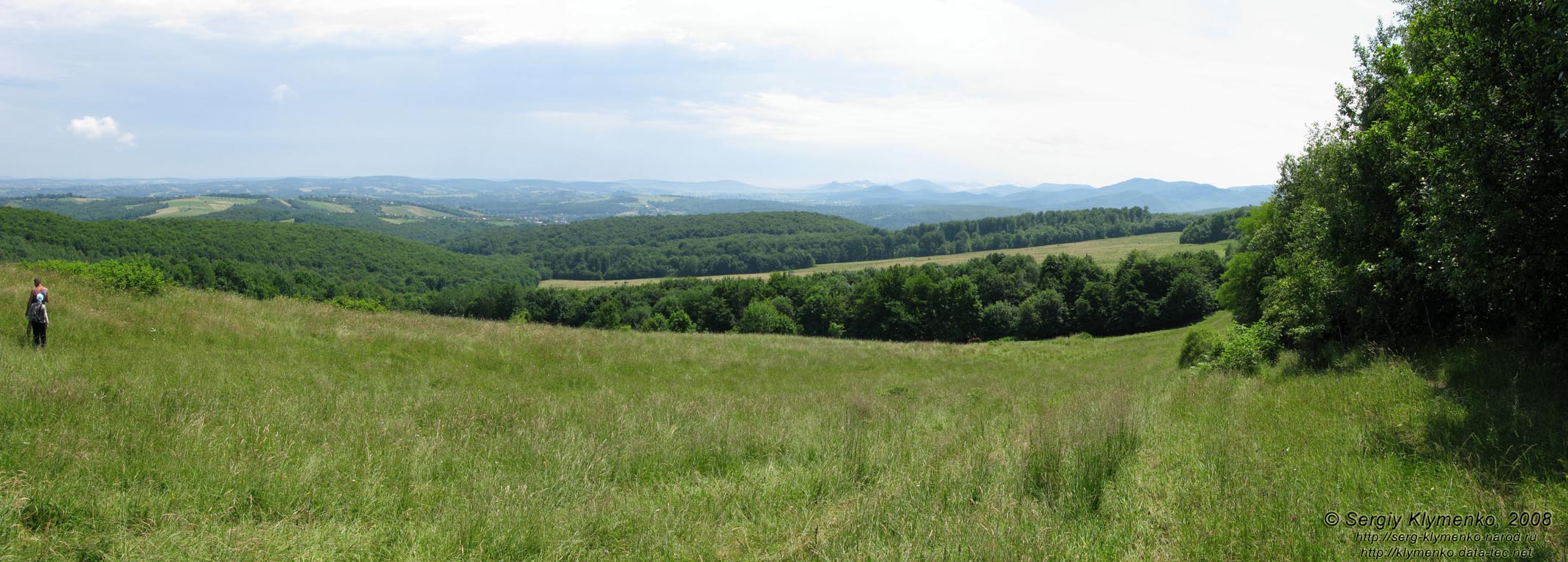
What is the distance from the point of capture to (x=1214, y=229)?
117m

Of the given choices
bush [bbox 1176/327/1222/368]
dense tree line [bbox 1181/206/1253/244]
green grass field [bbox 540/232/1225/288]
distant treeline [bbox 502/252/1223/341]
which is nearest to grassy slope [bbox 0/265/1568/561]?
bush [bbox 1176/327/1222/368]

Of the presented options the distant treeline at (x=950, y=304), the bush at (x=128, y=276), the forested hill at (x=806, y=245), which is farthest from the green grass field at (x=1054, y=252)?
the bush at (x=128, y=276)

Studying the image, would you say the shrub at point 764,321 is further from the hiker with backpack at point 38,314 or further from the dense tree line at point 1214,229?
the dense tree line at point 1214,229

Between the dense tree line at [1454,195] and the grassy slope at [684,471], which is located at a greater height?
the dense tree line at [1454,195]

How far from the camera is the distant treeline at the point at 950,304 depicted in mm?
64312

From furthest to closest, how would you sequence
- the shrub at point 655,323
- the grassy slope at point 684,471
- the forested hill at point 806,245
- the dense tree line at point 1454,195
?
the forested hill at point 806,245 → the shrub at point 655,323 → the dense tree line at point 1454,195 → the grassy slope at point 684,471

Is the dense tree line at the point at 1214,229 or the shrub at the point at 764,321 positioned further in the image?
the dense tree line at the point at 1214,229

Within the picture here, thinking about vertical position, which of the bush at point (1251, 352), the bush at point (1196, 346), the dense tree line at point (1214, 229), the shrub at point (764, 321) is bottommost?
the shrub at point (764, 321)

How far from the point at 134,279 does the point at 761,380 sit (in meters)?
14.6

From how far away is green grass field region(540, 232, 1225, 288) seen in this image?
359ft

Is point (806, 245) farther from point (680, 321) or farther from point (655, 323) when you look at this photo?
point (655, 323)

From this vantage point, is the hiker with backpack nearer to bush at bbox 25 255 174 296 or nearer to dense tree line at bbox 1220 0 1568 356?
bush at bbox 25 255 174 296

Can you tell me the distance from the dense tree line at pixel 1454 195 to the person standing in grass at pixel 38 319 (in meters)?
17.9

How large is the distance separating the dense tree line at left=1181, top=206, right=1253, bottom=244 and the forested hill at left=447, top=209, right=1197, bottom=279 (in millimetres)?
28615
